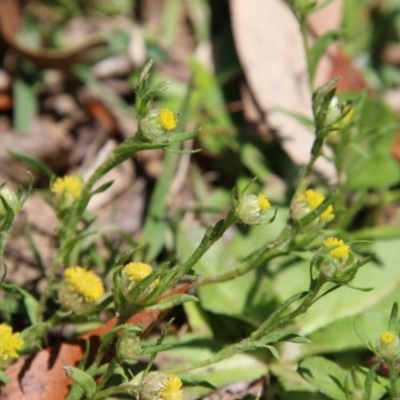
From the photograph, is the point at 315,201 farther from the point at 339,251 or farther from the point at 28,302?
the point at 28,302

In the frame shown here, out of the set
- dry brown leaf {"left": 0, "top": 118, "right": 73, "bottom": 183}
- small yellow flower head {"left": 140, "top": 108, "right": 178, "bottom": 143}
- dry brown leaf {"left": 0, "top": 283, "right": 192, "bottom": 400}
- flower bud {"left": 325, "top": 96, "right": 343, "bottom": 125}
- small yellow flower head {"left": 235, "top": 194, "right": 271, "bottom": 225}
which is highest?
small yellow flower head {"left": 140, "top": 108, "right": 178, "bottom": 143}

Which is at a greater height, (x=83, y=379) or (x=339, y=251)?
(x=339, y=251)

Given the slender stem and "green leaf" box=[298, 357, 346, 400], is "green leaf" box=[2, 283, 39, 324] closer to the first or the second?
the slender stem

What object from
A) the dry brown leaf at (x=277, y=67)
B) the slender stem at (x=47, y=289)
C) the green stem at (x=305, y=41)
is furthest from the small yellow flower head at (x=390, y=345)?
the dry brown leaf at (x=277, y=67)

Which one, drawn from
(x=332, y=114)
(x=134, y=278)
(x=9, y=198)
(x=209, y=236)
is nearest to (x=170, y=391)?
(x=134, y=278)

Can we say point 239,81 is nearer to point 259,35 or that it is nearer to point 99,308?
point 259,35

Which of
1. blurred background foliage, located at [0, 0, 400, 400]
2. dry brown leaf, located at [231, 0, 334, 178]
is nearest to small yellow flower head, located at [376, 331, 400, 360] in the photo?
blurred background foliage, located at [0, 0, 400, 400]
